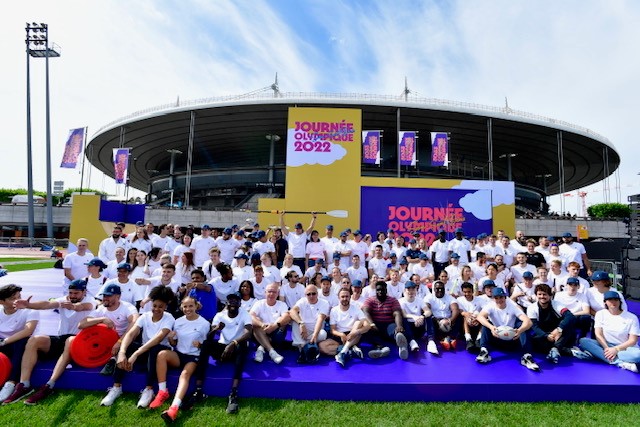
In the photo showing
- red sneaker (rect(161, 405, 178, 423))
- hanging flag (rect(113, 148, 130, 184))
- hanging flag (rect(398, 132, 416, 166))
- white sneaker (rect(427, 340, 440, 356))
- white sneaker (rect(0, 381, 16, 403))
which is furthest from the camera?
hanging flag (rect(113, 148, 130, 184))

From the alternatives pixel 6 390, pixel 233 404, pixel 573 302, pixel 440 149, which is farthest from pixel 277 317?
pixel 440 149

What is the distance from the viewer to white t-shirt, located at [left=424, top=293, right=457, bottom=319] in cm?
667

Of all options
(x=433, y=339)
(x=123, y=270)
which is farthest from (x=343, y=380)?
(x=123, y=270)

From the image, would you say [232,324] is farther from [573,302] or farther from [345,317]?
[573,302]

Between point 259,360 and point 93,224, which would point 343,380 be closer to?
point 259,360

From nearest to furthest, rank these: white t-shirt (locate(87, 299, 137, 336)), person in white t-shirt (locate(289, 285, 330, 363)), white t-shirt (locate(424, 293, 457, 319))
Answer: white t-shirt (locate(87, 299, 137, 336)), person in white t-shirt (locate(289, 285, 330, 363)), white t-shirt (locate(424, 293, 457, 319))

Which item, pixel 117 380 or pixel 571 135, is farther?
pixel 571 135

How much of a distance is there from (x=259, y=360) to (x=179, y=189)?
137 ft

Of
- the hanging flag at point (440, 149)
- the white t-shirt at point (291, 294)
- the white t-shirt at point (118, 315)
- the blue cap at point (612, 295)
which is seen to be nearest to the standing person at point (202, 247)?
the white t-shirt at point (291, 294)

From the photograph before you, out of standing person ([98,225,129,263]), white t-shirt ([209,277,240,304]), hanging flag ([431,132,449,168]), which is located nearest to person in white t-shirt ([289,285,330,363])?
white t-shirt ([209,277,240,304])

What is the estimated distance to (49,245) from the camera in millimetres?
29344

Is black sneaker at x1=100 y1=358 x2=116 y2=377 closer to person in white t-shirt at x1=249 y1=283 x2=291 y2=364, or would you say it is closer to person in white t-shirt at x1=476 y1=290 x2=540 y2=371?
person in white t-shirt at x1=249 y1=283 x2=291 y2=364

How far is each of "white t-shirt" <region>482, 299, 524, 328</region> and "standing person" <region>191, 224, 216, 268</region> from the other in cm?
670

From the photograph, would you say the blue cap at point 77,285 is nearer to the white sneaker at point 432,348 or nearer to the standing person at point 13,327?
the standing person at point 13,327
